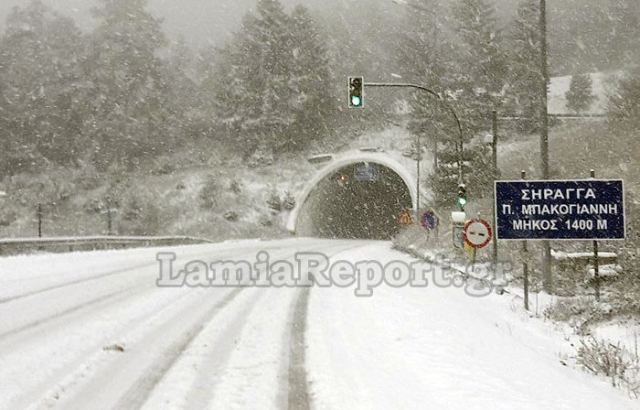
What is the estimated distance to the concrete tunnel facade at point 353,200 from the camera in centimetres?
4584

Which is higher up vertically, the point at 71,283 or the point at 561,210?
the point at 561,210

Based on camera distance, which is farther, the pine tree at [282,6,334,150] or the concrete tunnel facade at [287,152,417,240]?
the pine tree at [282,6,334,150]

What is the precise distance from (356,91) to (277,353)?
43.8 ft

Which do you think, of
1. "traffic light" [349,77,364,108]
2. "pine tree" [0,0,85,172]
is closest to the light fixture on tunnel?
"pine tree" [0,0,85,172]

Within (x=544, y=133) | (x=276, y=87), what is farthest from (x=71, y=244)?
(x=276, y=87)

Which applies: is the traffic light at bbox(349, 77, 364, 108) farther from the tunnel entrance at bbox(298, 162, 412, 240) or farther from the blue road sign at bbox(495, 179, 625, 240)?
the tunnel entrance at bbox(298, 162, 412, 240)

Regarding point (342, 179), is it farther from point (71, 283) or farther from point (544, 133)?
point (71, 283)

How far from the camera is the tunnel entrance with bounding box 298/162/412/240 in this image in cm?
4759

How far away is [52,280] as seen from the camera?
1330cm

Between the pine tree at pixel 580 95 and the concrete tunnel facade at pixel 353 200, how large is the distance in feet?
62.5

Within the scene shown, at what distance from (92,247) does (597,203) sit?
19703 millimetres

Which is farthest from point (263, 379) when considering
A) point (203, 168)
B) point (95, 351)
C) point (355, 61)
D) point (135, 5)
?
point (355, 61)

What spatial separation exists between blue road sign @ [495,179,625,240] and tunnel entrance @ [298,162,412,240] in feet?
115

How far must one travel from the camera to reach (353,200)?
54.9m
